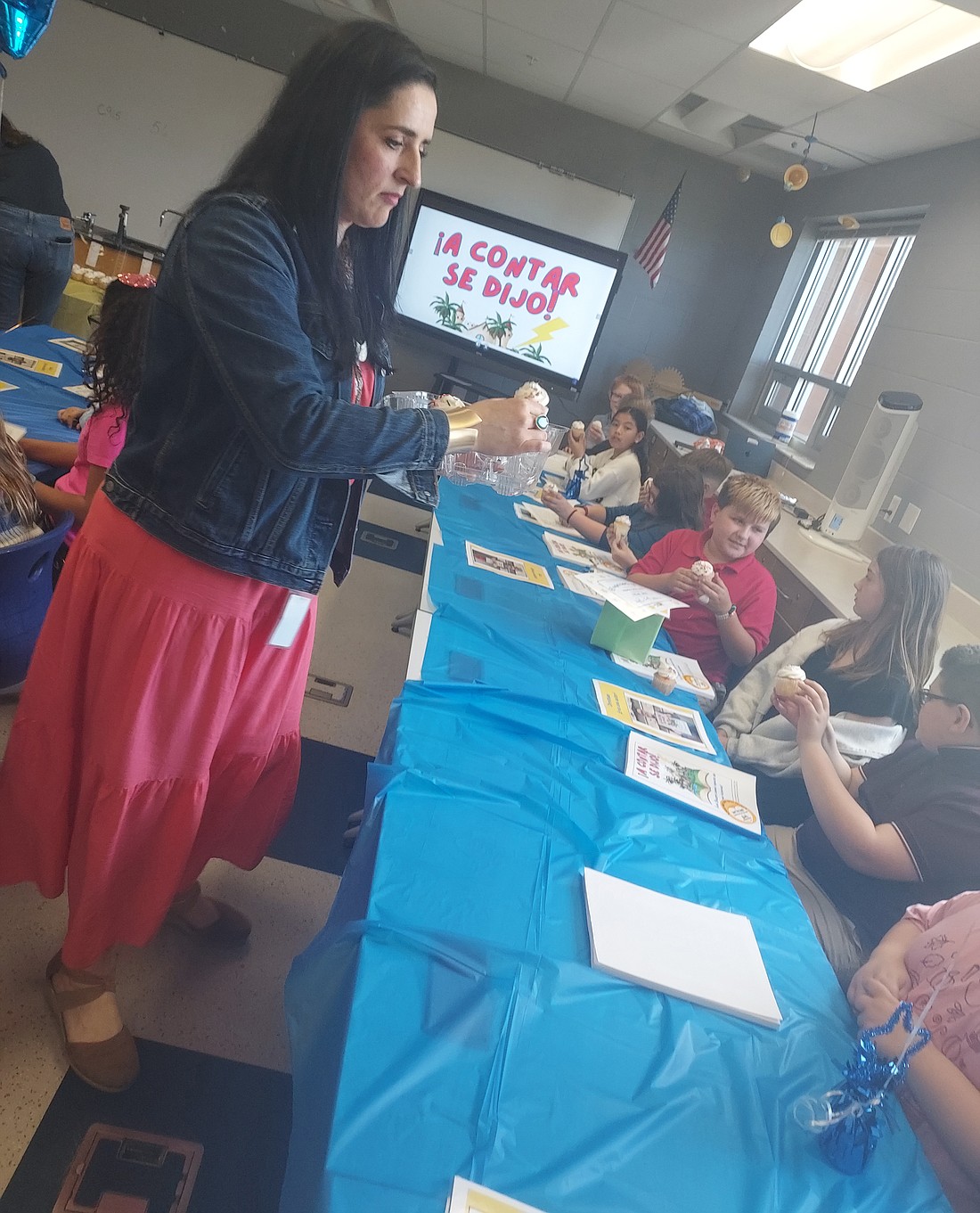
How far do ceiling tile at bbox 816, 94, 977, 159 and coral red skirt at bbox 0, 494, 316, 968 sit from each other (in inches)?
152

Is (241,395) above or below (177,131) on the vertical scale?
below

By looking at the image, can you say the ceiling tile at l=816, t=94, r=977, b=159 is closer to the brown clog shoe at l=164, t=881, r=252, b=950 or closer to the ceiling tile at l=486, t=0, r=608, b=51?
the ceiling tile at l=486, t=0, r=608, b=51

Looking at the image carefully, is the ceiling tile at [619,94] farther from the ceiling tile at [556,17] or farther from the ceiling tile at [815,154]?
the ceiling tile at [815,154]

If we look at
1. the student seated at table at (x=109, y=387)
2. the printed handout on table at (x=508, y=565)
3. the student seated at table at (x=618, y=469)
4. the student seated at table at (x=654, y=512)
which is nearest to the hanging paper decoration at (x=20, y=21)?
the student seated at table at (x=109, y=387)

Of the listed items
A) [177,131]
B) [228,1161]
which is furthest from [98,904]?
[177,131]

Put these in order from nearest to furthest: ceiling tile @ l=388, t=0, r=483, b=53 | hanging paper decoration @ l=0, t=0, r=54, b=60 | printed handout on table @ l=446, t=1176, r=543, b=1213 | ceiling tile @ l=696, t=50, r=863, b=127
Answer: printed handout on table @ l=446, t=1176, r=543, b=1213 < hanging paper decoration @ l=0, t=0, r=54, b=60 < ceiling tile @ l=696, t=50, r=863, b=127 < ceiling tile @ l=388, t=0, r=483, b=53

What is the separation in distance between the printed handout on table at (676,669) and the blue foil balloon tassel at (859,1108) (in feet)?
3.60

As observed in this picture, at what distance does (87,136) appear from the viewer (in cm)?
579

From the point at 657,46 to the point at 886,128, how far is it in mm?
1171

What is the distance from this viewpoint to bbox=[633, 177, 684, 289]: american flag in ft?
18.1

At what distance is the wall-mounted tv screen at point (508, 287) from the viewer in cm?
598

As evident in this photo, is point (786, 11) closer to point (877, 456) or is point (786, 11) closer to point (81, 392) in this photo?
point (877, 456)

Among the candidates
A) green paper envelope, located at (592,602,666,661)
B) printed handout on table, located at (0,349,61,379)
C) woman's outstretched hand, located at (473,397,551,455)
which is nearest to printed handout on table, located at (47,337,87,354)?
printed handout on table, located at (0,349,61,379)

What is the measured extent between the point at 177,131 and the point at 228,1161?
6.50m
